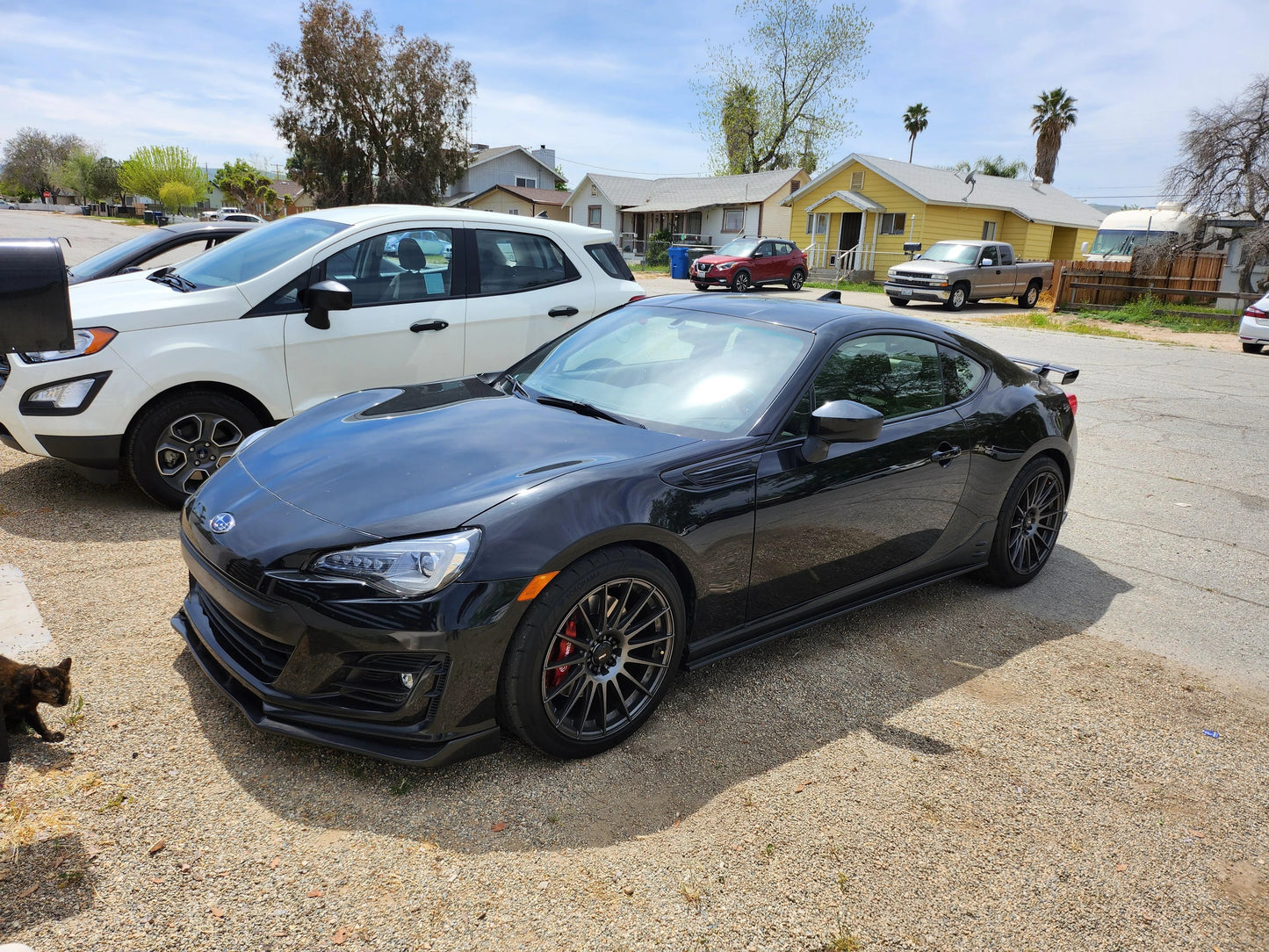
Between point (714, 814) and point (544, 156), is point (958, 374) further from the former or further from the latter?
point (544, 156)

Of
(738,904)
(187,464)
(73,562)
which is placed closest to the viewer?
(738,904)

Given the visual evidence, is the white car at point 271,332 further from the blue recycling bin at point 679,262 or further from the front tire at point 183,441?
the blue recycling bin at point 679,262

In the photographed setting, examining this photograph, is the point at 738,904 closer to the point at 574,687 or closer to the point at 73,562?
the point at 574,687

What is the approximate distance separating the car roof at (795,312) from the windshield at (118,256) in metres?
5.73

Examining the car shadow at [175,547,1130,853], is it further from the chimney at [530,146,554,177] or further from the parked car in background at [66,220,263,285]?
→ the chimney at [530,146,554,177]

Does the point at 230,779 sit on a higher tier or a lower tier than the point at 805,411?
lower

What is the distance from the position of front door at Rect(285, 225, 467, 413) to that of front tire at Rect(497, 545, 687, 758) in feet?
10.8

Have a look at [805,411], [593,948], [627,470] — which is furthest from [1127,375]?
[593,948]

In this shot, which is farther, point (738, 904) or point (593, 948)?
point (738, 904)

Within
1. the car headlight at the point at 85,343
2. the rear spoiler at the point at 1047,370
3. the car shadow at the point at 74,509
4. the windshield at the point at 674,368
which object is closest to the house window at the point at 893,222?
the rear spoiler at the point at 1047,370

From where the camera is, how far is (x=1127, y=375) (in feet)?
42.1

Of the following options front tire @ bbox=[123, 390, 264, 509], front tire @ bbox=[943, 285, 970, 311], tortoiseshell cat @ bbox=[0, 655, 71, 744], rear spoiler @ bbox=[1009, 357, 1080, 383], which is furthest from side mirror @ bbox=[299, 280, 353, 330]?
front tire @ bbox=[943, 285, 970, 311]

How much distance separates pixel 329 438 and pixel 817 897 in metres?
2.33

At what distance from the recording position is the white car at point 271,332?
4.73 metres
